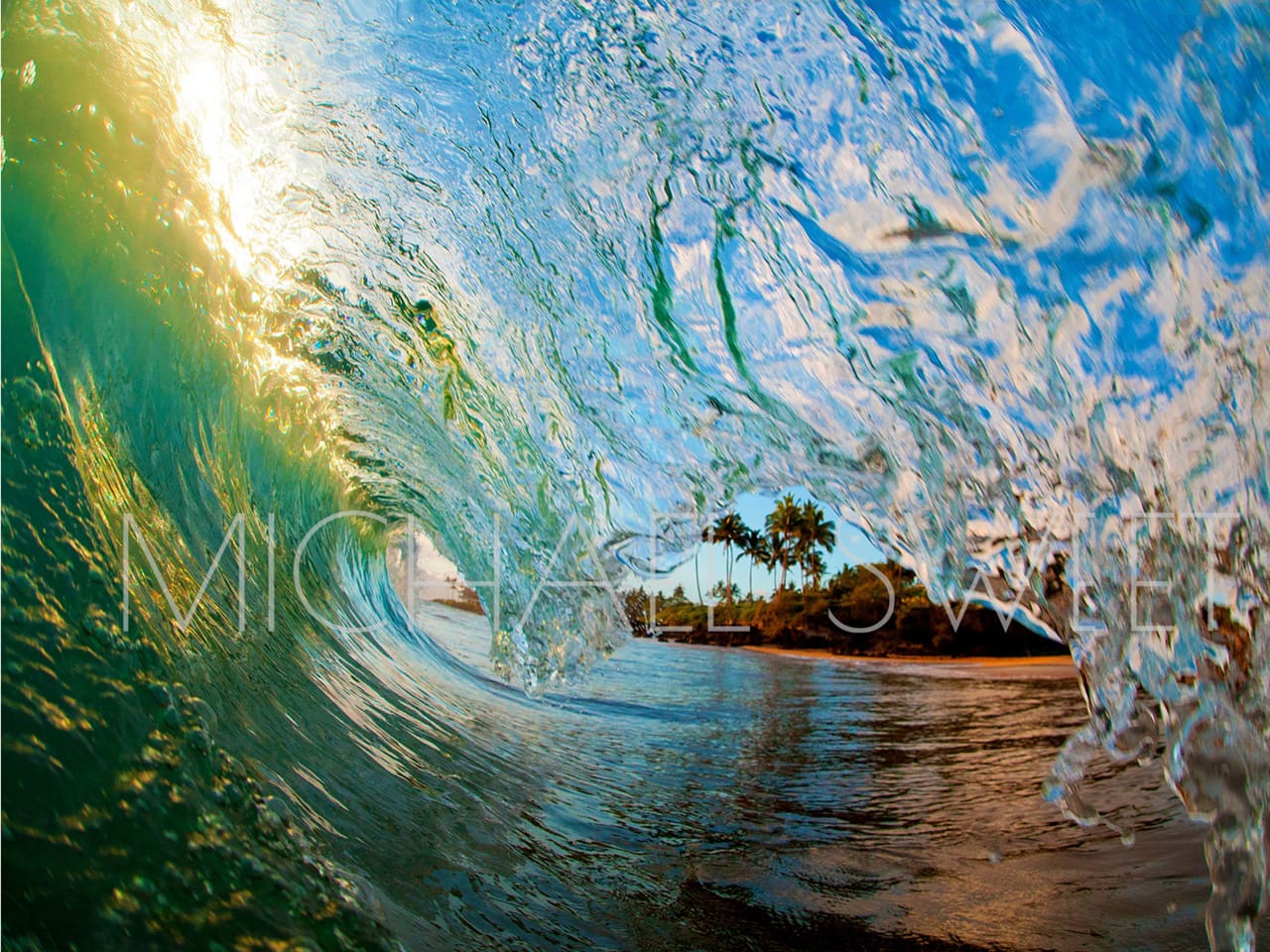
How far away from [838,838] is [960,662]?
71.2 ft

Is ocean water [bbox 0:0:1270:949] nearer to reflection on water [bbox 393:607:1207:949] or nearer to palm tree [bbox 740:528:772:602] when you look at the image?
reflection on water [bbox 393:607:1207:949]

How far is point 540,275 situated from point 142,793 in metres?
2.78

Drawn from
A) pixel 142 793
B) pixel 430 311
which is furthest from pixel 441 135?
pixel 142 793

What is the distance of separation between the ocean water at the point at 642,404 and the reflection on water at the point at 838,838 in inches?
1.3

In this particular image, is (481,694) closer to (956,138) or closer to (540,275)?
(540,275)

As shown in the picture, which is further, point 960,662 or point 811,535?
point 811,535

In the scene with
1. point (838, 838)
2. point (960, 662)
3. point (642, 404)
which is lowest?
point (960, 662)

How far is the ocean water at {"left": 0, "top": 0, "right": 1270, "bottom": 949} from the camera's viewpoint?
198 cm

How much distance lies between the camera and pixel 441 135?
341 cm

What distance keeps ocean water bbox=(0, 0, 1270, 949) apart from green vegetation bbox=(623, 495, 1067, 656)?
1469cm

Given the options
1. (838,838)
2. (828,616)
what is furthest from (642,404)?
(828,616)

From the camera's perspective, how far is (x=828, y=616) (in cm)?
3244

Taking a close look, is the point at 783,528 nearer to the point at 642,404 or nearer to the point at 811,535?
the point at 811,535

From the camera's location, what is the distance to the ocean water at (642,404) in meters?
1.98
